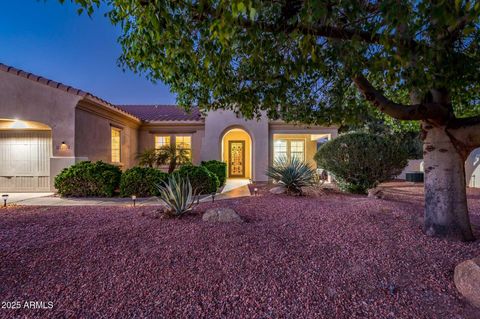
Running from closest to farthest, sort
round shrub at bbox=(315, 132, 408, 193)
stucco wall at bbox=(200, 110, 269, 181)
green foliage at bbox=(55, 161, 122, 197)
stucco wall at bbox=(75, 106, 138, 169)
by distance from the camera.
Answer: green foliage at bbox=(55, 161, 122, 197)
round shrub at bbox=(315, 132, 408, 193)
stucco wall at bbox=(75, 106, 138, 169)
stucco wall at bbox=(200, 110, 269, 181)

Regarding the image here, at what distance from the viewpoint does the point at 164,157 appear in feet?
34.6

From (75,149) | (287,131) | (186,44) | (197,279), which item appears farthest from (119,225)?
(287,131)

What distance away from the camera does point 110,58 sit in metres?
98.9

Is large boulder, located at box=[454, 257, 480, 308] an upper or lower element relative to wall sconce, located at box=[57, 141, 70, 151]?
lower

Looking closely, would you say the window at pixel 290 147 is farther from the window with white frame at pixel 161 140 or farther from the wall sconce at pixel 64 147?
the wall sconce at pixel 64 147

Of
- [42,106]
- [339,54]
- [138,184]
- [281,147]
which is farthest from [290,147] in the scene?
[42,106]

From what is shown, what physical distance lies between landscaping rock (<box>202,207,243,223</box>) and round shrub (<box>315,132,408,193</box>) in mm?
5474

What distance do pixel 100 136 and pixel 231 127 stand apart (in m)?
6.24

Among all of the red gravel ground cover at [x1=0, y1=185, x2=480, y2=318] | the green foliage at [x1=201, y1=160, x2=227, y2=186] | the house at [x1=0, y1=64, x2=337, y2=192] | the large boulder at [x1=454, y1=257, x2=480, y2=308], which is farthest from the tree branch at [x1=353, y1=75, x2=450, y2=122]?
the house at [x1=0, y1=64, x2=337, y2=192]

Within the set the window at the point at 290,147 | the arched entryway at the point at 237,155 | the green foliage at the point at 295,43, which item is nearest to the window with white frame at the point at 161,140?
the arched entryway at the point at 237,155

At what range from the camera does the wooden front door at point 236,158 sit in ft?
54.5

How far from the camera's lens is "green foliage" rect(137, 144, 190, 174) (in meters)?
10.4

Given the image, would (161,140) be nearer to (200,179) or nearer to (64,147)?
(64,147)

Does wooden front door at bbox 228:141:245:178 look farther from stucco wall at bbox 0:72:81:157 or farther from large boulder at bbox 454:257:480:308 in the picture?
large boulder at bbox 454:257:480:308
